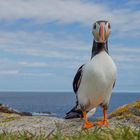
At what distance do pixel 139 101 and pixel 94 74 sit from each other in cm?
399

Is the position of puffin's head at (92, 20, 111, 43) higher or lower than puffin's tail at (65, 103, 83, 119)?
higher

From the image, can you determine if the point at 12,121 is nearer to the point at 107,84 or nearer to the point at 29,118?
the point at 29,118

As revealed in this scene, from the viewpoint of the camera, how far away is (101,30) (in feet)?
42.7

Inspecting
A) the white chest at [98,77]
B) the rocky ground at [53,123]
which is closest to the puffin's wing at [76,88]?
the white chest at [98,77]

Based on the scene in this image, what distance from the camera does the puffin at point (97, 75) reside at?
12.9 metres

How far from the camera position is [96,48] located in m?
13.3

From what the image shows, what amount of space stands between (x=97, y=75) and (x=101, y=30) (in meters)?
1.21

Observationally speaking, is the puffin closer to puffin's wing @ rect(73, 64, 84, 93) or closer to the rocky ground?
puffin's wing @ rect(73, 64, 84, 93)

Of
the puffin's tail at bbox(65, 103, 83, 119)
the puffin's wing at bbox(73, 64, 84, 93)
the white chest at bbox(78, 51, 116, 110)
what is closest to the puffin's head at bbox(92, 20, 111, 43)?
the white chest at bbox(78, 51, 116, 110)

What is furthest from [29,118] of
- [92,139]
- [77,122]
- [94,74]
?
[92,139]

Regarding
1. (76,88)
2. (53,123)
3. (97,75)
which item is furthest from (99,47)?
(53,123)

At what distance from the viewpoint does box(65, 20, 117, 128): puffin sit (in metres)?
12.9

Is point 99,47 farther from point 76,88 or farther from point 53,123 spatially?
point 53,123

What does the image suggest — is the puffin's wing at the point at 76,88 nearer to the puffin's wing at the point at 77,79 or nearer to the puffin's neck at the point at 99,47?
the puffin's wing at the point at 77,79
